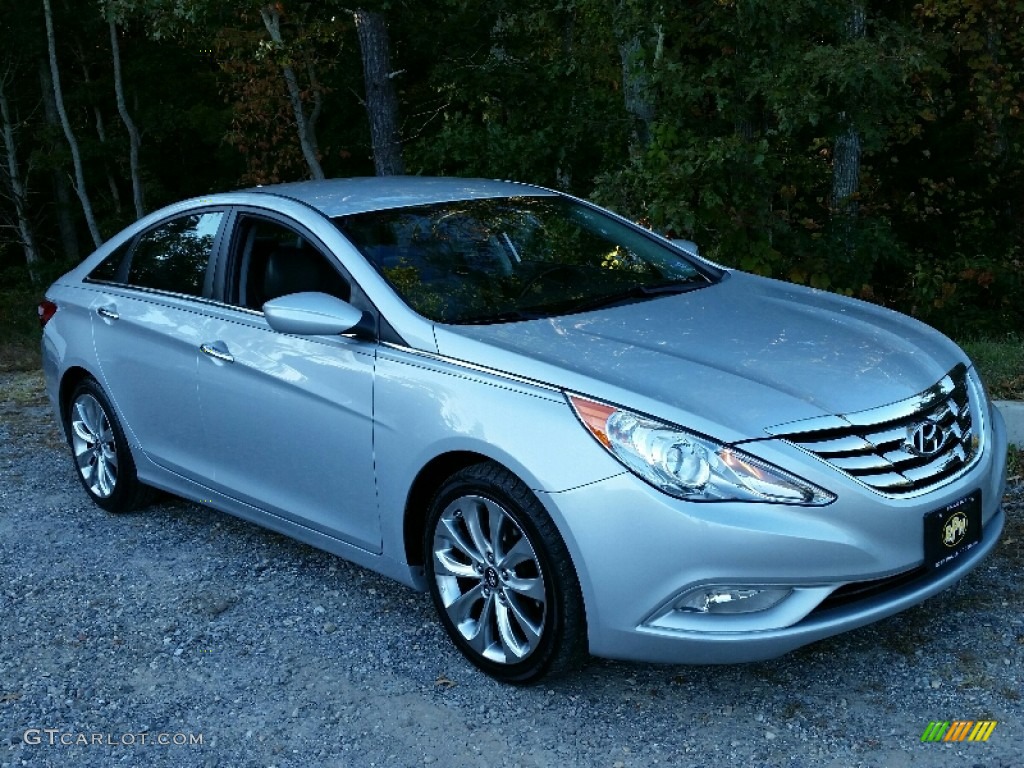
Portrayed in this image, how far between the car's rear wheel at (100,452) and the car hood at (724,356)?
247 cm

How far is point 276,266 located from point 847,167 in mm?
12894

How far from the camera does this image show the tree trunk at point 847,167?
9.40 m

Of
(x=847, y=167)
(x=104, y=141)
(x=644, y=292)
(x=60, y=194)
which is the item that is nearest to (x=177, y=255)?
(x=644, y=292)

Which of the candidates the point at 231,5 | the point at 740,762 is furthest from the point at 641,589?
the point at 231,5

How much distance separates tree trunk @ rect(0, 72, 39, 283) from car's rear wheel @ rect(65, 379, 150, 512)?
86.4 ft

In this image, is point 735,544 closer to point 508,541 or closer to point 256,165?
point 508,541

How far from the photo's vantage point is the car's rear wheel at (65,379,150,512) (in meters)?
6.05

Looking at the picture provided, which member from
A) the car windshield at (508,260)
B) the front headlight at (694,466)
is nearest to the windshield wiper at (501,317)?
the car windshield at (508,260)

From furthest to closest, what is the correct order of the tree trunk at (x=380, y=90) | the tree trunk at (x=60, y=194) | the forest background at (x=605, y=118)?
1. the tree trunk at (x=60, y=194)
2. the tree trunk at (x=380, y=90)
3. the forest background at (x=605, y=118)

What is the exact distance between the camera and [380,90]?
51.4 feet

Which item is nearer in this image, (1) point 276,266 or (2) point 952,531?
(2) point 952,531

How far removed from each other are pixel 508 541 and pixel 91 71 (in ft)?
105

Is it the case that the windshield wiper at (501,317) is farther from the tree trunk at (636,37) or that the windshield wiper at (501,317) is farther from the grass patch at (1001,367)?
the tree trunk at (636,37)

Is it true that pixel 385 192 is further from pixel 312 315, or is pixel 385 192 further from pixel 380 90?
pixel 380 90
